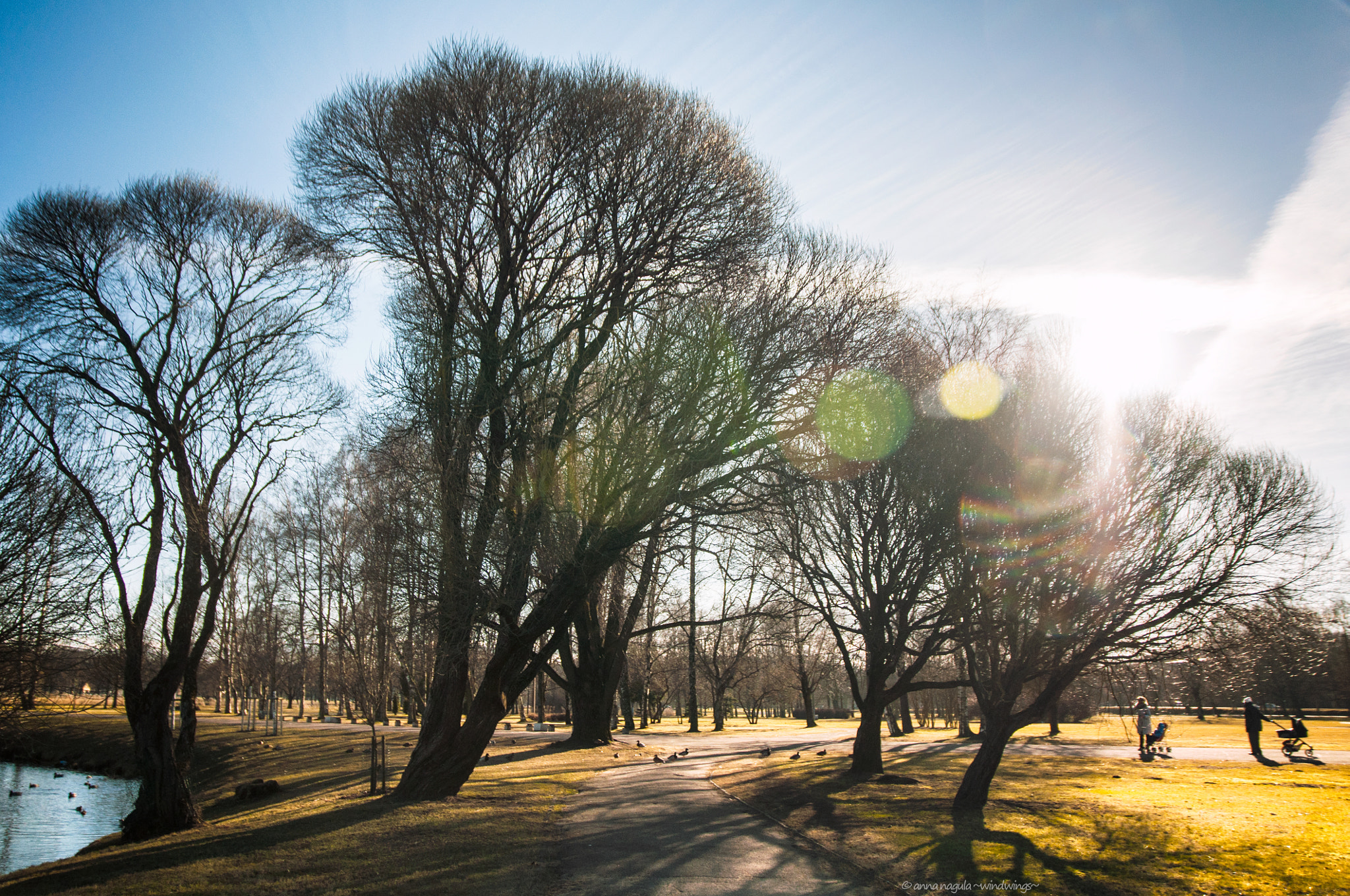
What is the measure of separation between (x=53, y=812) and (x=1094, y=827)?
86.4 ft

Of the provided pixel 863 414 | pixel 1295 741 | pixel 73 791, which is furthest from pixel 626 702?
pixel 863 414

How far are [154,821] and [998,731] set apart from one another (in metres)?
14.1

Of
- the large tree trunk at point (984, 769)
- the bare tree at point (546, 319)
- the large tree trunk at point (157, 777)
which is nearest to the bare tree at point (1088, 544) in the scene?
the large tree trunk at point (984, 769)

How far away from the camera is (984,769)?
1218 cm

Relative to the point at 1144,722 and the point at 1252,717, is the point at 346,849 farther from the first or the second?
the point at 1252,717

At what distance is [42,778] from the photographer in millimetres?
29125

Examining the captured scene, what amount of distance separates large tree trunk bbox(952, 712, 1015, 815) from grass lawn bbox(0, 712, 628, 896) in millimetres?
6716

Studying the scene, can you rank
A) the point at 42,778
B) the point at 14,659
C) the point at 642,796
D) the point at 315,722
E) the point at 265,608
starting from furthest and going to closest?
the point at 315,722
the point at 265,608
the point at 42,778
the point at 642,796
the point at 14,659

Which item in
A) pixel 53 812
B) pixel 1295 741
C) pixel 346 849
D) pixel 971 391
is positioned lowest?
pixel 53 812

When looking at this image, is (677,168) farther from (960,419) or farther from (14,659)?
(14,659)

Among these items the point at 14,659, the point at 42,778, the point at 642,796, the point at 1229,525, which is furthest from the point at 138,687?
the point at 42,778

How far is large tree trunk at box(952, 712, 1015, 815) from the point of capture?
1208 cm

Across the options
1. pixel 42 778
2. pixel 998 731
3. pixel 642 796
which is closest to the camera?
pixel 998 731

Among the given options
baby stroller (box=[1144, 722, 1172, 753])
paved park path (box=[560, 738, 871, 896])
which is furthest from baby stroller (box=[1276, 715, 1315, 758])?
paved park path (box=[560, 738, 871, 896])
